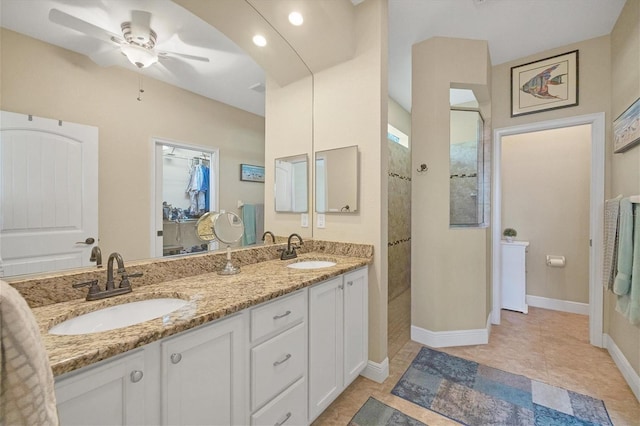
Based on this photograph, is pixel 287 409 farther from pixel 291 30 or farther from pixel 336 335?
pixel 291 30

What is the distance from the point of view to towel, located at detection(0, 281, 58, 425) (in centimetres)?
46

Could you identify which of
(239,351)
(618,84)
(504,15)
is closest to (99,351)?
(239,351)

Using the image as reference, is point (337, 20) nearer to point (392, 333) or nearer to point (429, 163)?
point (429, 163)

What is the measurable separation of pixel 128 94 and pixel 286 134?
1084 millimetres

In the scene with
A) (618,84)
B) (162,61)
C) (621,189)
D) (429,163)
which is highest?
(618,84)

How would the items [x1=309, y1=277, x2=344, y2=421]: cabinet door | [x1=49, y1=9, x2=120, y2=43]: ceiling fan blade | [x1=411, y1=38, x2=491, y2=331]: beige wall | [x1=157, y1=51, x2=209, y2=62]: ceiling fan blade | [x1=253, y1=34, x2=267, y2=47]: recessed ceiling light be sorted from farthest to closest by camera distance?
[x1=411, y1=38, x2=491, y2=331]: beige wall
[x1=253, y1=34, x2=267, y2=47]: recessed ceiling light
[x1=309, y1=277, x2=344, y2=421]: cabinet door
[x1=157, y1=51, x2=209, y2=62]: ceiling fan blade
[x1=49, y1=9, x2=120, y2=43]: ceiling fan blade

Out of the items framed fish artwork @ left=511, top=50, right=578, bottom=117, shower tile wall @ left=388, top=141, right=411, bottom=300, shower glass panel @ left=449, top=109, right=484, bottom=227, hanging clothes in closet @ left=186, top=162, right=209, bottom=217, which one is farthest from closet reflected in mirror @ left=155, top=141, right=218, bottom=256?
framed fish artwork @ left=511, top=50, right=578, bottom=117

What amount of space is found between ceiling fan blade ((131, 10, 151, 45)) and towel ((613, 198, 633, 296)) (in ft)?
9.95

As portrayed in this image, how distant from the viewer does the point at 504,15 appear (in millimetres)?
2088

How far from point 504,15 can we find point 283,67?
181 centimetres

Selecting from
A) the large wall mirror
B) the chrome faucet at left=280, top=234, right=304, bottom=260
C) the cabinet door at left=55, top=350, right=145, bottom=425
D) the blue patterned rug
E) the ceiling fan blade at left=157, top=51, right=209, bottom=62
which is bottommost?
the blue patterned rug

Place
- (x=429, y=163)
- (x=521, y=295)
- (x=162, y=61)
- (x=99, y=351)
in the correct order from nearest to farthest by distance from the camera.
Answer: (x=99, y=351) → (x=162, y=61) → (x=429, y=163) → (x=521, y=295)

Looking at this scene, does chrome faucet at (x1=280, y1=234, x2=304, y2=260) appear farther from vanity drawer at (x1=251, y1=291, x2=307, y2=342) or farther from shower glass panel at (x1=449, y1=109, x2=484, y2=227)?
shower glass panel at (x1=449, y1=109, x2=484, y2=227)

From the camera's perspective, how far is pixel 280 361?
120 cm
